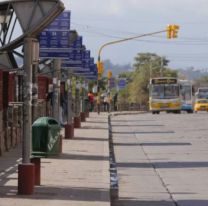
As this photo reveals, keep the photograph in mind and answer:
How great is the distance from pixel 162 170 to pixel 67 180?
4.25 metres

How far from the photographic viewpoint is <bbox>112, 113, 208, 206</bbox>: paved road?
1376 centimetres

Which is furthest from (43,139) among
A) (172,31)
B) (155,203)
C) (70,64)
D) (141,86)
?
(141,86)


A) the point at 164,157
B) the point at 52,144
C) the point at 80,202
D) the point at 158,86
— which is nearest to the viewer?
the point at 80,202

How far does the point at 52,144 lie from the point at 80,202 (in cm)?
178

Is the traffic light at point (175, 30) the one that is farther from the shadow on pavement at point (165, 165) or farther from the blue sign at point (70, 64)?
the shadow on pavement at point (165, 165)

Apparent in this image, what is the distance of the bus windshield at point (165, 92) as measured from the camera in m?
64.4

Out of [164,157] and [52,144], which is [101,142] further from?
[52,144]

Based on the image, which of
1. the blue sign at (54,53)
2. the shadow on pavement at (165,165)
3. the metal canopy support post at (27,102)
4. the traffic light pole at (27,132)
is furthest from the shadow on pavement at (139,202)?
the blue sign at (54,53)

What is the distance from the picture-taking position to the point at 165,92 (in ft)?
212

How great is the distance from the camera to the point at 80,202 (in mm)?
11922

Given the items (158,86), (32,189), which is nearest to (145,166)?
(32,189)

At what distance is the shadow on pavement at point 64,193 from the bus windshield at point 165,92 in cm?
5090

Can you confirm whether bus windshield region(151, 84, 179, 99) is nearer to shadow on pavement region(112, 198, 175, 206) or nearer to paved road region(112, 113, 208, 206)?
paved road region(112, 113, 208, 206)

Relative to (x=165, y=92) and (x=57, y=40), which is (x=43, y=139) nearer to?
(x=57, y=40)
